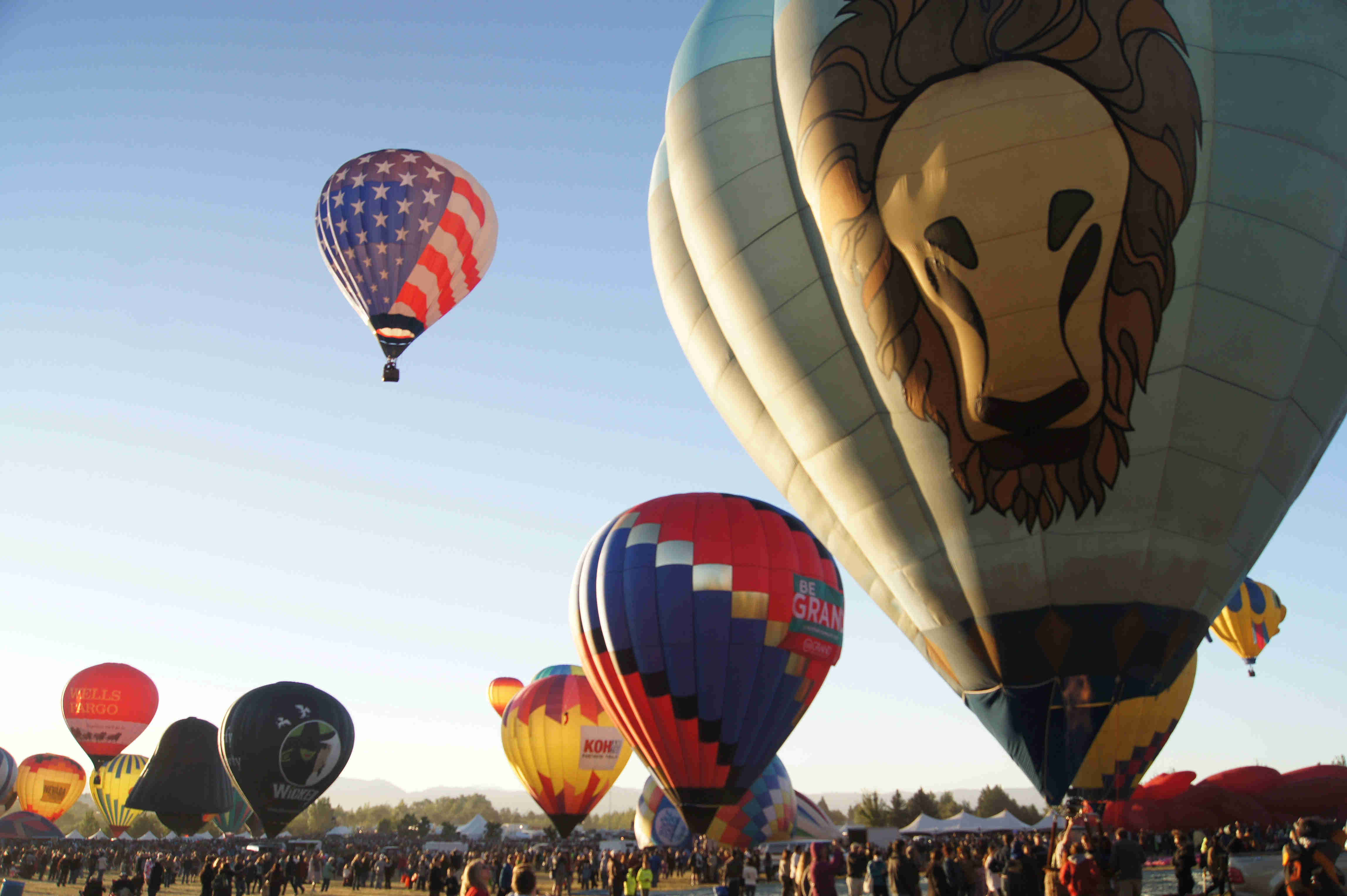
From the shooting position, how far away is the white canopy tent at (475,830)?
5034 centimetres

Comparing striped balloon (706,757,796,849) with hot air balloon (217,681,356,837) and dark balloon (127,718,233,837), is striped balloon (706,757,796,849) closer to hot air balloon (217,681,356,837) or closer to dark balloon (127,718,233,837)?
hot air balloon (217,681,356,837)

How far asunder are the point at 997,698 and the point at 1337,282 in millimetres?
4493

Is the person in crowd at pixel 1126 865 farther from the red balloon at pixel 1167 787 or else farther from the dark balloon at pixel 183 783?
the dark balloon at pixel 183 783

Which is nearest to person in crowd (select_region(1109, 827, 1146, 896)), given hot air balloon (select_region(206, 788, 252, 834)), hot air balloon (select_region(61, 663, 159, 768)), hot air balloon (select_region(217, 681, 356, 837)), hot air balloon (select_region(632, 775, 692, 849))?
hot air balloon (select_region(217, 681, 356, 837))

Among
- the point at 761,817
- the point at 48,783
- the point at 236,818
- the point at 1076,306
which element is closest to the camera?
the point at 1076,306

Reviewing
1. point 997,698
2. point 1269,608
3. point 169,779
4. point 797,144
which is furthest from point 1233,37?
point 169,779

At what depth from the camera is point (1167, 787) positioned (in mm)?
26219

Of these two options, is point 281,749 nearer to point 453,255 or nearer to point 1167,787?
point 453,255

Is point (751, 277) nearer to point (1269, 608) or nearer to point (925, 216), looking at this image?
point (925, 216)

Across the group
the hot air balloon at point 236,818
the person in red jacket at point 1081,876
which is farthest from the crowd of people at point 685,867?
the hot air balloon at point 236,818

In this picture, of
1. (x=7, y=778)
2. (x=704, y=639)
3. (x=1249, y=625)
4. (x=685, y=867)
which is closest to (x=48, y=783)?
(x=7, y=778)

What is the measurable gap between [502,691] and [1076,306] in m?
41.2

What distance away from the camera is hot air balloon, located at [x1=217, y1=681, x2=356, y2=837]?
1009 inches

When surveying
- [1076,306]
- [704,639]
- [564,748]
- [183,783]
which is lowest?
[183,783]
